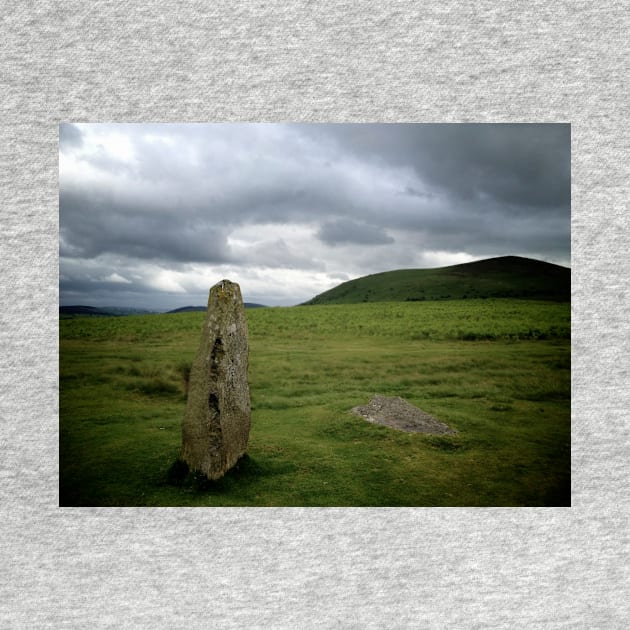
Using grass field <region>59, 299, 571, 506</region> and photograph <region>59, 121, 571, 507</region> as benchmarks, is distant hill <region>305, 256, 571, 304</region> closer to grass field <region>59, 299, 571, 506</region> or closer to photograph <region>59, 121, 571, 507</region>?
photograph <region>59, 121, 571, 507</region>

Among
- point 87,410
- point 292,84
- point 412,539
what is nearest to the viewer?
point 412,539

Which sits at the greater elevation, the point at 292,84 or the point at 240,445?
the point at 292,84

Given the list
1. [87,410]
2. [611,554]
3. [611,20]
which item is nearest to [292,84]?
[611,20]

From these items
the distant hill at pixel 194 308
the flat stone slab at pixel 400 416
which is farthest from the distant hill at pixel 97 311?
the flat stone slab at pixel 400 416

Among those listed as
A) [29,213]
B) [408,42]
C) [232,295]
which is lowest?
[232,295]

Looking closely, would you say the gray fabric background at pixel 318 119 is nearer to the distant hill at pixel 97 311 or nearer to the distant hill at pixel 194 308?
the distant hill at pixel 97 311

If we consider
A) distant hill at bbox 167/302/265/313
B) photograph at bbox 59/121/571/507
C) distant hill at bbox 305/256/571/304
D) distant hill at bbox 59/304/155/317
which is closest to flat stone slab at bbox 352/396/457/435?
photograph at bbox 59/121/571/507

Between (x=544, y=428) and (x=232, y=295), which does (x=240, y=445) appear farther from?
(x=544, y=428)
